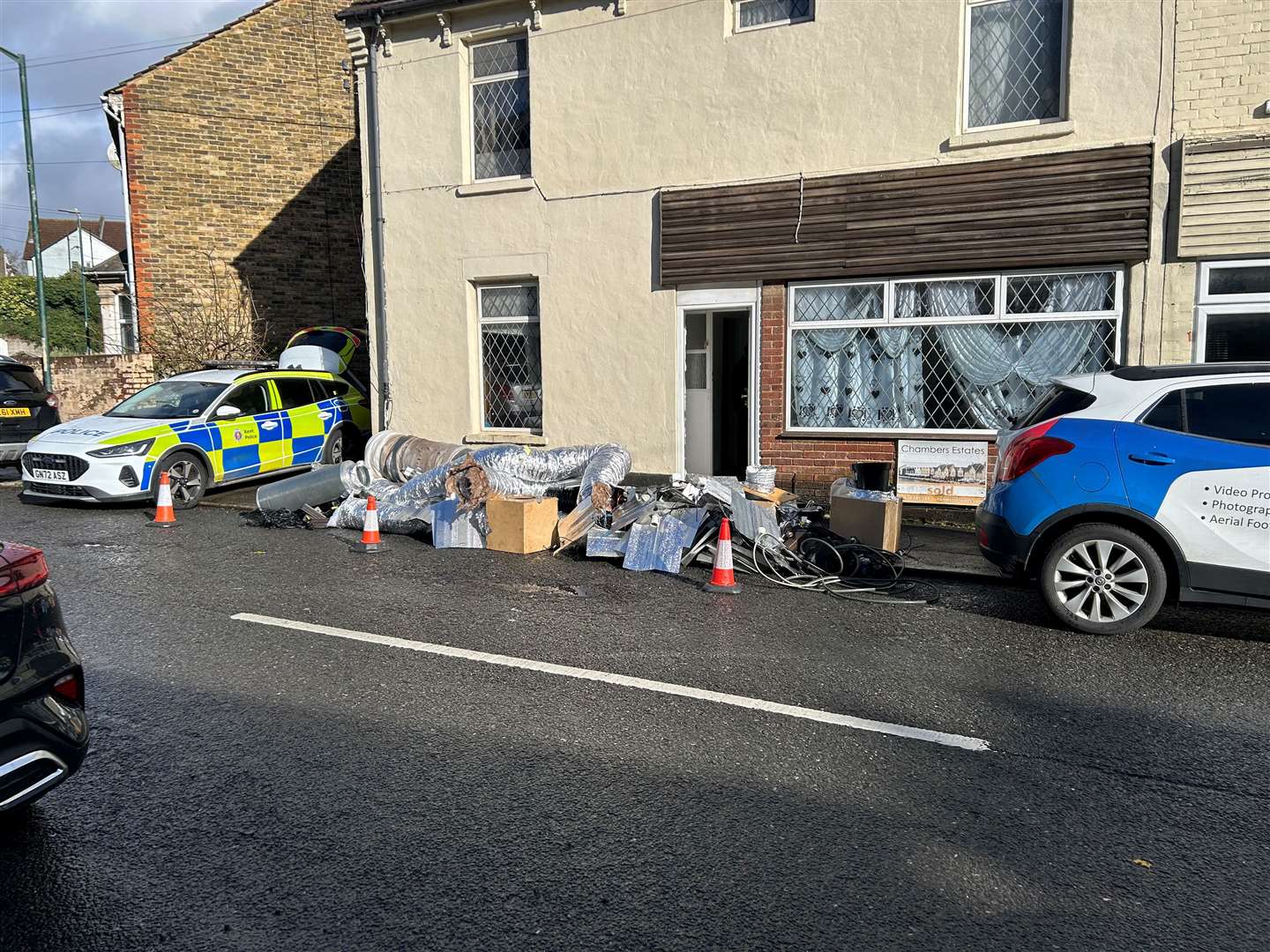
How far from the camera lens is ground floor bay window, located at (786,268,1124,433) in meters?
9.80

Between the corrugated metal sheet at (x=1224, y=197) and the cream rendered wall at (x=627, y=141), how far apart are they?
1.24ft

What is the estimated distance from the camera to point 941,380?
1039cm

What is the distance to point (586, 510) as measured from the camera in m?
9.05

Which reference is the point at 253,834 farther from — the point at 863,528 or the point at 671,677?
the point at 863,528

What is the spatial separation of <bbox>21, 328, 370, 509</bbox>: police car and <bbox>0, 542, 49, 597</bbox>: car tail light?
8429 millimetres

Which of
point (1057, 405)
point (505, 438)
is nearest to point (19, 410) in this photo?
point (505, 438)

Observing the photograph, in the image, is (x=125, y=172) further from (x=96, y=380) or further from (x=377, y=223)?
(x=377, y=223)

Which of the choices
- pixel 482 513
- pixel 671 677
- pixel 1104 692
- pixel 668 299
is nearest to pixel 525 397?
pixel 668 299

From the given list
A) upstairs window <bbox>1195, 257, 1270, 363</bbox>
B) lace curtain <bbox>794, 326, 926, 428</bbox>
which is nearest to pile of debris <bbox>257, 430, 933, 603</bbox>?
lace curtain <bbox>794, 326, 926, 428</bbox>

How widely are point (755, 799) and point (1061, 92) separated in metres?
8.77

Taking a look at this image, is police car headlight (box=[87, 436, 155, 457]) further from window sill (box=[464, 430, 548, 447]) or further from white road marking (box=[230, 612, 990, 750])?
white road marking (box=[230, 612, 990, 750])

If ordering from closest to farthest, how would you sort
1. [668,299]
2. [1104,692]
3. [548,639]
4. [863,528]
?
[1104,692]
[548,639]
[863,528]
[668,299]

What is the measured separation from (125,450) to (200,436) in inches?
35.0

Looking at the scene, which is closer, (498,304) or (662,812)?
(662,812)
